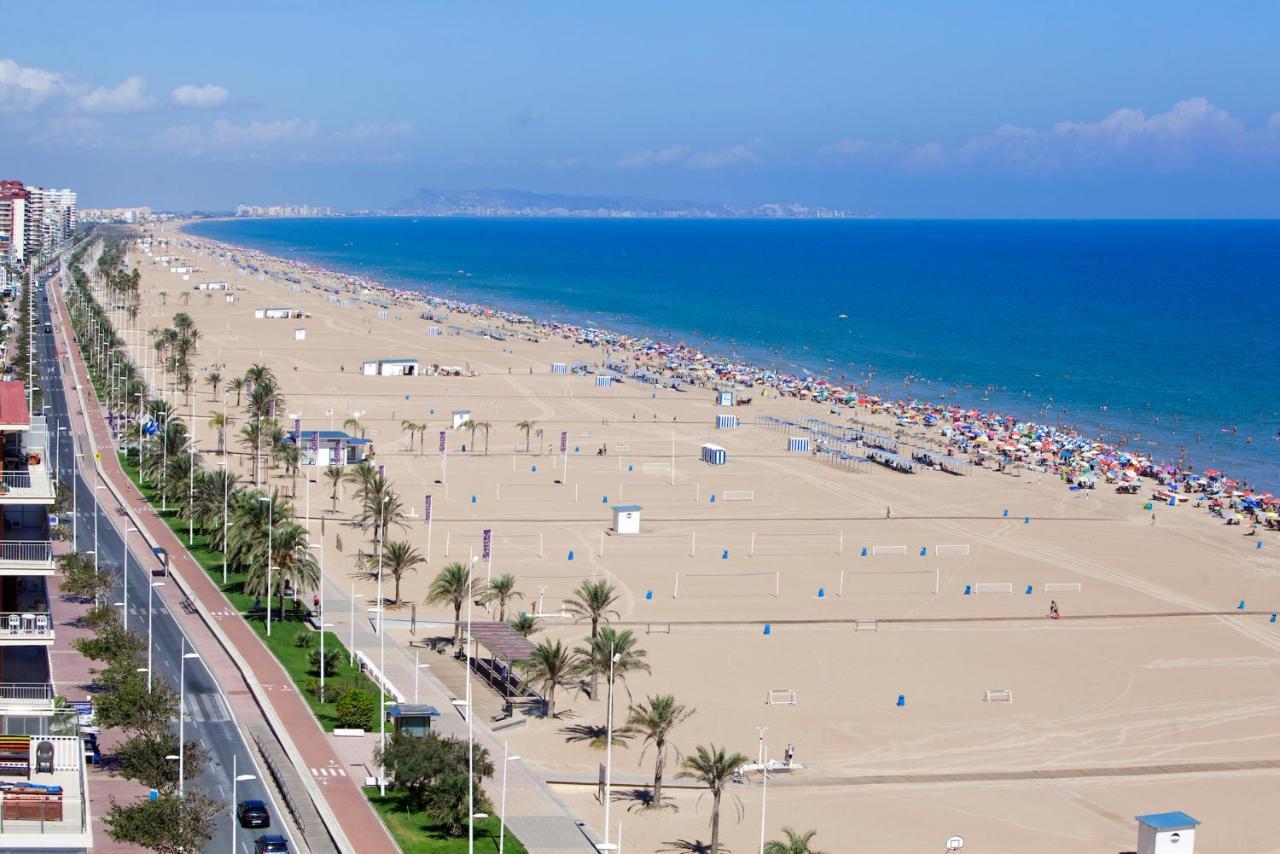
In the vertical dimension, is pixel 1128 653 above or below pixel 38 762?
below

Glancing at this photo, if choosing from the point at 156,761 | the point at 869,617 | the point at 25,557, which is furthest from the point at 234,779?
the point at 869,617

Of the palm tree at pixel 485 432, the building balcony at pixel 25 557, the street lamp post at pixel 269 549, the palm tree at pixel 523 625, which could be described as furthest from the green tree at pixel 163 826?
the palm tree at pixel 485 432

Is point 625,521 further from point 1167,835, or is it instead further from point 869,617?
point 1167,835

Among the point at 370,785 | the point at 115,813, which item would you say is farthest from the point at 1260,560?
→ the point at 115,813

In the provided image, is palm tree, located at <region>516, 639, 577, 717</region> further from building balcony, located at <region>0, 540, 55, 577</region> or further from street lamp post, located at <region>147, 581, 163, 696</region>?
building balcony, located at <region>0, 540, 55, 577</region>

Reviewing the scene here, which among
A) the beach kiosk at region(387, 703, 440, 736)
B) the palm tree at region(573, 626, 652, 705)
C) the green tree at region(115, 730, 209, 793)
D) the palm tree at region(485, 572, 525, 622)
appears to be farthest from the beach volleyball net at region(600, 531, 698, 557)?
the green tree at region(115, 730, 209, 793)

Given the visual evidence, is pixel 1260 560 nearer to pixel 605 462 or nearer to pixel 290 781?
pixel 605 462

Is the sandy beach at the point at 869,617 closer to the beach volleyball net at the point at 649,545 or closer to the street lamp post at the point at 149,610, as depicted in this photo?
the beach volleyball net at the point at 649,545
